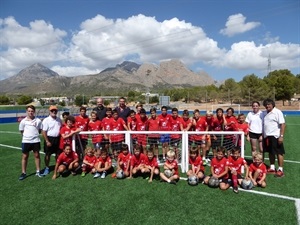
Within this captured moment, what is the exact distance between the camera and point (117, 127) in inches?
321

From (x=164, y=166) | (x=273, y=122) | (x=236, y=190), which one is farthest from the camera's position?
(x=273, y=122)

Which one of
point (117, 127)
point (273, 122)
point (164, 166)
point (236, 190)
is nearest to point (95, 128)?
point (117, 127)

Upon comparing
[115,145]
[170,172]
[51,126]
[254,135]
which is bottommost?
[170,172]

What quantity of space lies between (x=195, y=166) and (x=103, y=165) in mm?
2505

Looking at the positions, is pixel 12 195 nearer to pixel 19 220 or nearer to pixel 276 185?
pixel 19 220

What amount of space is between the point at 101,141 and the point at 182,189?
3.14 m

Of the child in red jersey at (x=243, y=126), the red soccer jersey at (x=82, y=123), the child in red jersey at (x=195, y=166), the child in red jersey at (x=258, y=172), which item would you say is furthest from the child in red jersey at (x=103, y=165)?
the child in red jersey at (x=243, y=126)

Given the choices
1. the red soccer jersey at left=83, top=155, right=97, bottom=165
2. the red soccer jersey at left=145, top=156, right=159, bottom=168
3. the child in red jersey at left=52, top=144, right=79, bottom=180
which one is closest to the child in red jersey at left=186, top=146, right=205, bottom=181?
the red soccer jersey at left=145, top=156, right=159, bottom=168

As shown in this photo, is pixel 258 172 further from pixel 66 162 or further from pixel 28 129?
pixel 28 129

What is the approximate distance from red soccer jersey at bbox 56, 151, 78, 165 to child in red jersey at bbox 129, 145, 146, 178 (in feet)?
5.51

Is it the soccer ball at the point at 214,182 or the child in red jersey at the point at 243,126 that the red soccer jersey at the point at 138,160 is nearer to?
the soccer ball at the point at 214,182

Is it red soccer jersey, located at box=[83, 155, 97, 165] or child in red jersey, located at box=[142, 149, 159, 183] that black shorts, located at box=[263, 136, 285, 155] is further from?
red soccer jersey, located at box=[83, 155, 97, 165]

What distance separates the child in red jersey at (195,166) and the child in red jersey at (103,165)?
2.17m

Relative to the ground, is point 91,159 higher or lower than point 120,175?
higher
